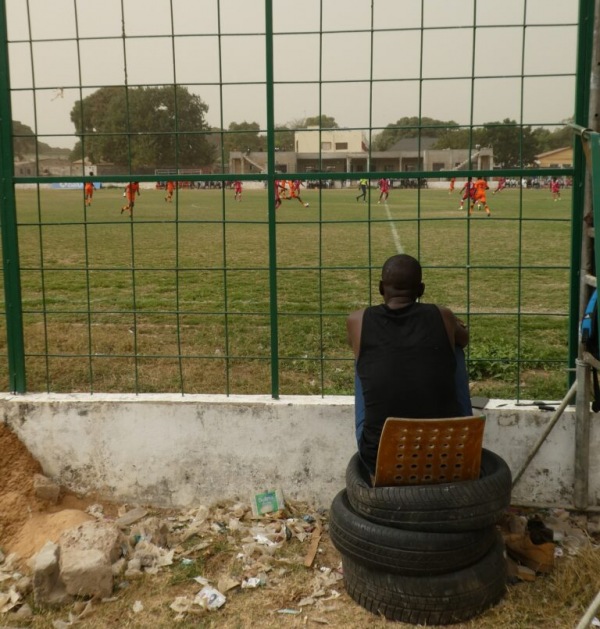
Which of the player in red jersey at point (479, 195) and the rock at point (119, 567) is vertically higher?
the player in red jersey at point (479, 195)

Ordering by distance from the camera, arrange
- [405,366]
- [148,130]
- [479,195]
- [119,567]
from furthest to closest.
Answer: [479,195] < [148,130] < [119,567] < [405,366]

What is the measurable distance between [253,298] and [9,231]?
7149 mm

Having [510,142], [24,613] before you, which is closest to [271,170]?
[510,142]

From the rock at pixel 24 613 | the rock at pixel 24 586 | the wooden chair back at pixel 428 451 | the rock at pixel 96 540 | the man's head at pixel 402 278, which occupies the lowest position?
the rock at pixel 24 613

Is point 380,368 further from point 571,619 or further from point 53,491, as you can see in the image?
point 53,491

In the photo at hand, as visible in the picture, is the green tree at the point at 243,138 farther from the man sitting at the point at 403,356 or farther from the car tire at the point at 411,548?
the car tire at the point at 411,548

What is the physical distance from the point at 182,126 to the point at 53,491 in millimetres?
2442

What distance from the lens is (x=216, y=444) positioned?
4.97 m

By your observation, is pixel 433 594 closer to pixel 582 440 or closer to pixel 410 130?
pixel 582 440

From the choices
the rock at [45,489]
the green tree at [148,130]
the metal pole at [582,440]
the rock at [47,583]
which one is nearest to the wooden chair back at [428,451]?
the metal pole at [582,440]

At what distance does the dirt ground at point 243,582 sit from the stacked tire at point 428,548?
0.35 ft

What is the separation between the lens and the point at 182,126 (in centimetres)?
522

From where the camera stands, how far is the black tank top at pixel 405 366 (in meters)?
3.81

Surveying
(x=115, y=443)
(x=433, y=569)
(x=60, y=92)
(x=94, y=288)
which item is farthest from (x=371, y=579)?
(x=94, y=288)
